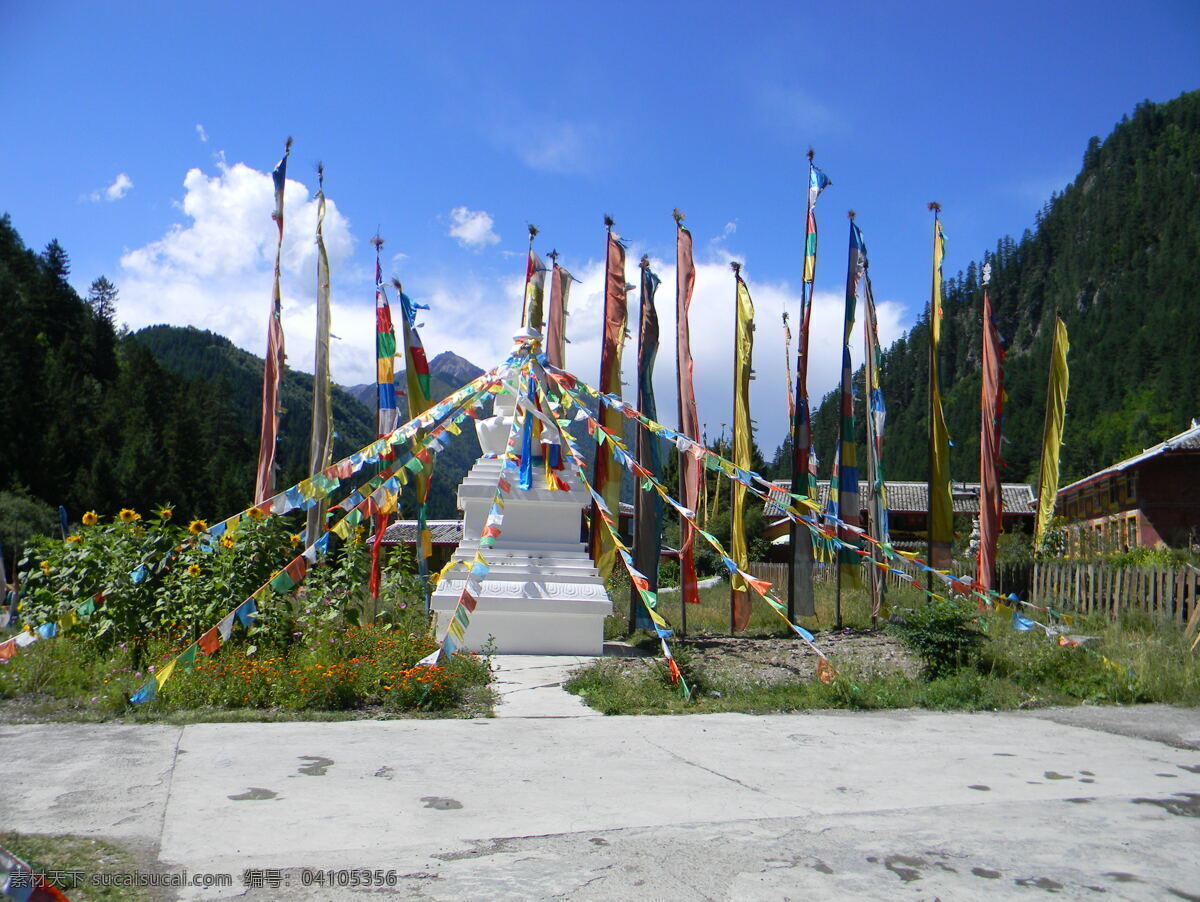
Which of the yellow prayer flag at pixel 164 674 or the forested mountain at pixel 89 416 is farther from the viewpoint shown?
the forested mountain at pixel 89 416

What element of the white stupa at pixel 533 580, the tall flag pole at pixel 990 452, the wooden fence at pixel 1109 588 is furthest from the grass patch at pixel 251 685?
the tall flag pole at pixel 990 452

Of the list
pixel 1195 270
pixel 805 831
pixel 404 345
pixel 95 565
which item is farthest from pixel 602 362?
pixel 1195 270

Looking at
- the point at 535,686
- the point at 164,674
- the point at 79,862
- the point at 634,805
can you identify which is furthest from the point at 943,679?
the point at 79,862

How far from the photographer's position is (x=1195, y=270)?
378 feet

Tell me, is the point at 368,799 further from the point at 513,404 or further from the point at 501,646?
the point at 513,404

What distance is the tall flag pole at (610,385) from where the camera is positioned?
15086 millimetres

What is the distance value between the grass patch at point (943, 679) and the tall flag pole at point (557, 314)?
697 centimetres

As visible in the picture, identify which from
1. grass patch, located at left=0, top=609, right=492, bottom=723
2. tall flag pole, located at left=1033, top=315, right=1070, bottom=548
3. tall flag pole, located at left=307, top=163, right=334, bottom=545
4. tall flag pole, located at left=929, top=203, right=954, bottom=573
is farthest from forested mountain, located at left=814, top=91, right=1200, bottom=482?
grass patch, located at left=0, top=609, right=492, bottom=723

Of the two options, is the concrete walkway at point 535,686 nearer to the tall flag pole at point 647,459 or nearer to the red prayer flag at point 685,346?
the tall flag pole at point 647,459

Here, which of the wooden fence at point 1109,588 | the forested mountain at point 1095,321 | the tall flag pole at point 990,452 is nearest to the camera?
the wooden fence at point 1109,588

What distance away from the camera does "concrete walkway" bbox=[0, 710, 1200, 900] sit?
14.5ft

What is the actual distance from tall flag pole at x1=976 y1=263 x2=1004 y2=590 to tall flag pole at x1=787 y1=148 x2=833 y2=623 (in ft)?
11.1

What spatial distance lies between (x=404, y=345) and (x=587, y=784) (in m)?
12.4

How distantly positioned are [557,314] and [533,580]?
243 inches
